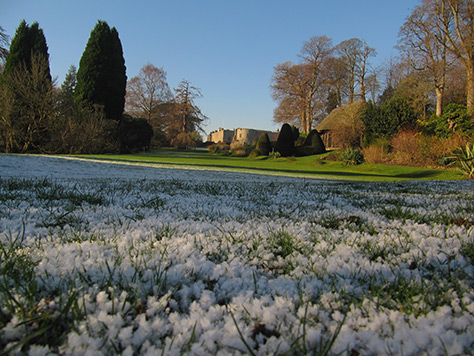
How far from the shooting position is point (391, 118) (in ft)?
63.8

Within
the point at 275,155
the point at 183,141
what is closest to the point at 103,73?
the point at 275,155

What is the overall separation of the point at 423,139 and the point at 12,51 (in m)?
26.5

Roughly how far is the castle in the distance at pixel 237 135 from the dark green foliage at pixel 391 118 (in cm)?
3382

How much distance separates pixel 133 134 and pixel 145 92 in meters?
15.4

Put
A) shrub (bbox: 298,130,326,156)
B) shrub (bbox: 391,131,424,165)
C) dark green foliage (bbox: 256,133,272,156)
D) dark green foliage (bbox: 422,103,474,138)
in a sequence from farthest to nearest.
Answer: dark green foliage (bbox: 256,133,272,156), shrub (bbox: 298,130,326,156), dark green foliage (bbox: 422,103,474,138), shrub (bbox: 391,131,424,165)

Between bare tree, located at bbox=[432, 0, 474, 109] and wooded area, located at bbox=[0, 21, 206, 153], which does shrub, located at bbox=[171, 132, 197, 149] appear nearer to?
wooded area, located at bbox=[0, 21, 206, 153]

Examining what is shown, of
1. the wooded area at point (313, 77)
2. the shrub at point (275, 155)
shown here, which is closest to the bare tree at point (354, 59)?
the wooded area at point (313, 77)

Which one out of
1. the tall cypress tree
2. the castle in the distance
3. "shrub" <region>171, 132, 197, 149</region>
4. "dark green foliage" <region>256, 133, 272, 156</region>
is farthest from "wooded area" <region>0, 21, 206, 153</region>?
the castle in the distance

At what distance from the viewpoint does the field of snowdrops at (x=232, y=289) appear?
0.70m

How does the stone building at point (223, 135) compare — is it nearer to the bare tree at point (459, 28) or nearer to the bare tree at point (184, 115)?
the bare tree at point (184, 115)

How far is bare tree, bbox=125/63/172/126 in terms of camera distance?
1406 inches

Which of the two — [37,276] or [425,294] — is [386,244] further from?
[37,276]

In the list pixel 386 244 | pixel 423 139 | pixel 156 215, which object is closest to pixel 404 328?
pixel 386 244

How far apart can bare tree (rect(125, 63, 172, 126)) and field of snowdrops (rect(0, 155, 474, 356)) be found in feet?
121
